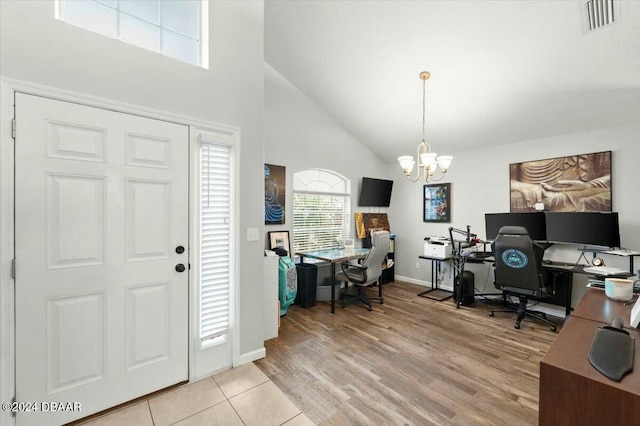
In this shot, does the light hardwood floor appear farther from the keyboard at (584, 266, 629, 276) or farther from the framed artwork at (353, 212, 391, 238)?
the framed artwork at (353, 212, 391, 238)

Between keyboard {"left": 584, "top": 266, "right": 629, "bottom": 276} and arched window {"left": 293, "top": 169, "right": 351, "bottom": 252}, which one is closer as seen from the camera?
keyboard {"left": 584, "top": 266, "right": 629, "bottom": 276}

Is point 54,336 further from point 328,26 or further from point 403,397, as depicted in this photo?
point 328,26

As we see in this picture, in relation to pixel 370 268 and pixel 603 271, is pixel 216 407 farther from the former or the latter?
pixel 603 271

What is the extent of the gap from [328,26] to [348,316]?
11.7 ft

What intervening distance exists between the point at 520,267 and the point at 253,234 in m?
3.15

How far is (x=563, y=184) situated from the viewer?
370 centimetres

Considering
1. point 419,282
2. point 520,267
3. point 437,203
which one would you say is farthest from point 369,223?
point 520,267

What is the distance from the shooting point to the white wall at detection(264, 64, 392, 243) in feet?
13.4

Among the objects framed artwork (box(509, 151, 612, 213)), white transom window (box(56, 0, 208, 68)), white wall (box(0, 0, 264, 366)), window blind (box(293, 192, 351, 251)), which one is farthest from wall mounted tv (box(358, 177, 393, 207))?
white transom window (box(56, 0, 208, 68))

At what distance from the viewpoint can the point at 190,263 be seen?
7.33 feet

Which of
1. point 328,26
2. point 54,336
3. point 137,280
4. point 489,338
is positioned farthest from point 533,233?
point 54,336

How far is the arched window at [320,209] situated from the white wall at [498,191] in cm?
128

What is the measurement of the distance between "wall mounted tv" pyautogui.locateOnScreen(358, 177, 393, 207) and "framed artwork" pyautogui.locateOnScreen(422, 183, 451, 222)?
758 millimetres

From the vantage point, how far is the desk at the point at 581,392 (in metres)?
0.90
